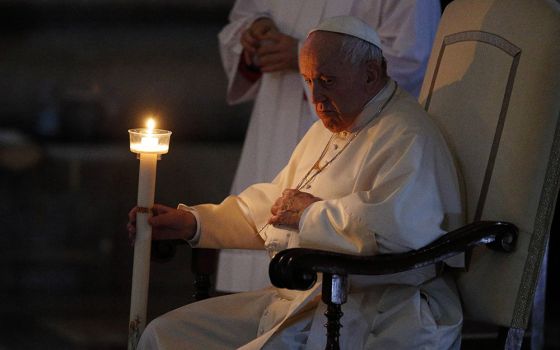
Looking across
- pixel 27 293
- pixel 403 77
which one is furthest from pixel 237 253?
pixel 27 293

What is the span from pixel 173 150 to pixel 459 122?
5.17 m

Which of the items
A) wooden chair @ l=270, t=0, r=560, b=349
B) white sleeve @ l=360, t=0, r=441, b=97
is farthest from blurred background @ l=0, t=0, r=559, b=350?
wooden chair @ l=270, t=0, r=560, b=349

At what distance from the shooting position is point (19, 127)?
8469 mm

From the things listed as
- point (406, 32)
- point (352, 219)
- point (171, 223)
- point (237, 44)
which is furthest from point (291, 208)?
point (237, 44)

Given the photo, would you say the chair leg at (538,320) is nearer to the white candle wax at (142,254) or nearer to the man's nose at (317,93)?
the man's nose at (317,93)

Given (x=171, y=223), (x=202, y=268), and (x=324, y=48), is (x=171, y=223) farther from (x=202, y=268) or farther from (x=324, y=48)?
(x=324, y=48)

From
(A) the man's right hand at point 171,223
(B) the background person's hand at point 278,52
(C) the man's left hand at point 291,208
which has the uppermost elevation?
(B) the background person's hand at point 278,52

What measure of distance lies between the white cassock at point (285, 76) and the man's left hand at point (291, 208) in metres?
1.47

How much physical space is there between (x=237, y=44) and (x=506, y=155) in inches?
80.4

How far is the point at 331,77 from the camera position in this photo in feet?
11.8

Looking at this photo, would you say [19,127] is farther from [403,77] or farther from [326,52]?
[326,52]

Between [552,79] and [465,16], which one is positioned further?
[465,16]

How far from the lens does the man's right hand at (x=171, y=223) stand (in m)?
3.83

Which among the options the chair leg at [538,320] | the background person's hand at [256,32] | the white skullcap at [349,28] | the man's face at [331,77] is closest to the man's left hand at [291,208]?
the man's face at [331,77]
